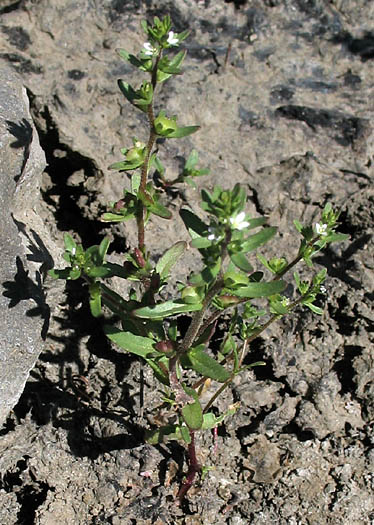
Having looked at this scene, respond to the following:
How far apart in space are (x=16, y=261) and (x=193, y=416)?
157 centimetres

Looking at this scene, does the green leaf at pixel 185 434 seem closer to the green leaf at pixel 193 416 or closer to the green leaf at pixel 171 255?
the green leaf at pixel 193 416

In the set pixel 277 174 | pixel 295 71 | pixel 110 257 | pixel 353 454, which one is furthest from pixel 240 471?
pixel 295 71

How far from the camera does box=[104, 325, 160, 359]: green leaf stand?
3836 mm

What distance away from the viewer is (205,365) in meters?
3.69

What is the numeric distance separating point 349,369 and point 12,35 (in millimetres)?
4056

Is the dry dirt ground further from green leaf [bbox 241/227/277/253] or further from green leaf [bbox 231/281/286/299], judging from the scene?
green leaf [bbox 241/227/277/253]

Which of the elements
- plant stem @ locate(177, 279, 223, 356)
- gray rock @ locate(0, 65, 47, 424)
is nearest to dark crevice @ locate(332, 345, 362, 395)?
plant stem @ locate(177, 279, 223, 356)

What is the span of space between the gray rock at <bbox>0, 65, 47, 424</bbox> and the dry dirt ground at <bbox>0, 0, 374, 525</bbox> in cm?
39

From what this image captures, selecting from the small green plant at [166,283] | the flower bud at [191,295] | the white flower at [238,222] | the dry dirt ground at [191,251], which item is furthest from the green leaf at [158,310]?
the dry dirt ground at [191,251]

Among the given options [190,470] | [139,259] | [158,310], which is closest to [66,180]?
[139,259]

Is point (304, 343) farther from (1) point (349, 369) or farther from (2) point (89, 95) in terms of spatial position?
(2) point (89, 95)

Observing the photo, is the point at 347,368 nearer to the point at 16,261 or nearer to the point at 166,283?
the point at 166,283

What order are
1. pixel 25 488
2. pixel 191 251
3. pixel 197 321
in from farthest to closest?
1. pixel 191 251
2. pixel 25 488
3. pixel 197 321

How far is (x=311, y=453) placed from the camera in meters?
4.44
